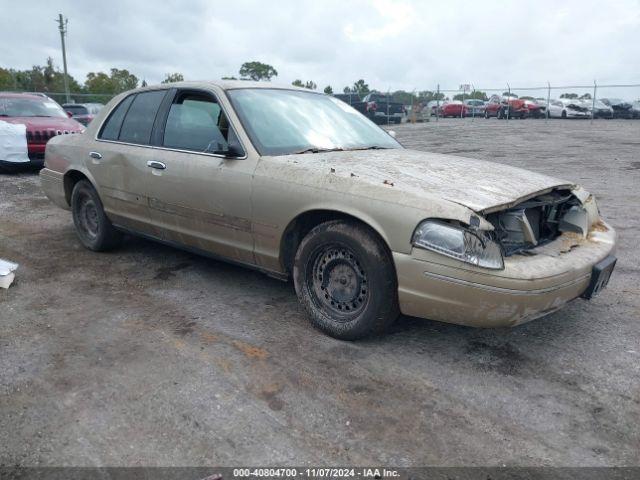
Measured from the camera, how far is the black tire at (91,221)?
5121 mm

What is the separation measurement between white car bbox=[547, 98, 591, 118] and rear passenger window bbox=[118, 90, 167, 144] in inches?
1157

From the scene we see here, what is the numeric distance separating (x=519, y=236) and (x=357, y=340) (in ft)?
3.70

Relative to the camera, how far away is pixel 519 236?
125 inches

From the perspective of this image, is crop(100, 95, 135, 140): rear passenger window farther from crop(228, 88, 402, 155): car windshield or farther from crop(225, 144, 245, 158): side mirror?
crop(225, 144, 245, 158): side mirror

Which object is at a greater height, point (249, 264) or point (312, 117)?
point (312, 117)

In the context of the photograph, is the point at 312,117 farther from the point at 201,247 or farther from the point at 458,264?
the point at 458,264

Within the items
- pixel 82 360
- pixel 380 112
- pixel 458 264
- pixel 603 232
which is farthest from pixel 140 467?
pixel 380 112

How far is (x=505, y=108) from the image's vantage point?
32.4 meters

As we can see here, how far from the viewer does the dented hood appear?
10.0 feet

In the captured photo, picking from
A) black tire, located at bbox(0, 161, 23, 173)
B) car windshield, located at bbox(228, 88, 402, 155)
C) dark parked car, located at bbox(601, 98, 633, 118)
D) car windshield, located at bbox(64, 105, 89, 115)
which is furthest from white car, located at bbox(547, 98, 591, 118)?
→ car windshield, located at bbox(228, 88, 402, 155)

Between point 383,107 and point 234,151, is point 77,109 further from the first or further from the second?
point 234,151

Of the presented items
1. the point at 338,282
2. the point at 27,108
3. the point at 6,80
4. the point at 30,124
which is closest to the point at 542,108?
the point at 27,108

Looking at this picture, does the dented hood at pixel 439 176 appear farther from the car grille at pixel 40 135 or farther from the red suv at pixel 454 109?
the red suv at pixel 454 109

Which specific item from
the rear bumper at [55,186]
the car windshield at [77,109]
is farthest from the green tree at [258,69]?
the rear bumper at [55,186]
